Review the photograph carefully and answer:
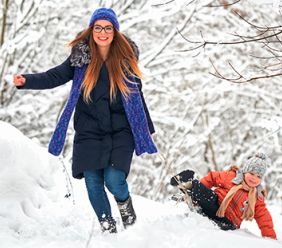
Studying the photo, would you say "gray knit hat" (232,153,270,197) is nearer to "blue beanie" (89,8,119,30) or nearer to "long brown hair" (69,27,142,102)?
"long brown hair" (69,27,142,102)

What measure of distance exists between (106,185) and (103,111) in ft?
1.54

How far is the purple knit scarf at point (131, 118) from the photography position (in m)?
3.13

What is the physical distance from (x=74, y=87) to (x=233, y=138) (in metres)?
8.21

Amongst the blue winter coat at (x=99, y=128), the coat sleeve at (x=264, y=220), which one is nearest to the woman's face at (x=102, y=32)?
the blue winter coat at (x=99, y=128)

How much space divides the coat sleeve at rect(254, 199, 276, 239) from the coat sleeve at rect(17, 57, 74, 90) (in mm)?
1587

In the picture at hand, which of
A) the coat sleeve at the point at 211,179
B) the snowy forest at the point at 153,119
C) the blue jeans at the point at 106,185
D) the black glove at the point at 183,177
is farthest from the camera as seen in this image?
the coat sleeve at the point at 211,179

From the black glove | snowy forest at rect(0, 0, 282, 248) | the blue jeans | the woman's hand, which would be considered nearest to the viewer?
snowy forest at rect(0, 0, 282, 248)

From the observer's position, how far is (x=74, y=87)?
3.15 m

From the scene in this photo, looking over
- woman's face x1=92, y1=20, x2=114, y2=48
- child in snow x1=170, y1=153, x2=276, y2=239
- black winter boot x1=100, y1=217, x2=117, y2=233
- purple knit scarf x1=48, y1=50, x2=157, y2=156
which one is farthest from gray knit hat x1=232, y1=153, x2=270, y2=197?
woman's face x1=92, y1=20, x2=114, y2=48

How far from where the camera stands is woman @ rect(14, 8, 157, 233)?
3.11 m

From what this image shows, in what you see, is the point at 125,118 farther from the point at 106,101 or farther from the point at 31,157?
the point at 31,157

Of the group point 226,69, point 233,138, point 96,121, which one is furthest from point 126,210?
point 233,138

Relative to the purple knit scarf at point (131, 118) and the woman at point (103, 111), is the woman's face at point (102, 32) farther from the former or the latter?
the purple knit scarf at point (131, 118)

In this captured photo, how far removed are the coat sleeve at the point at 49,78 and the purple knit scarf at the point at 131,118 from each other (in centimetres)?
6
